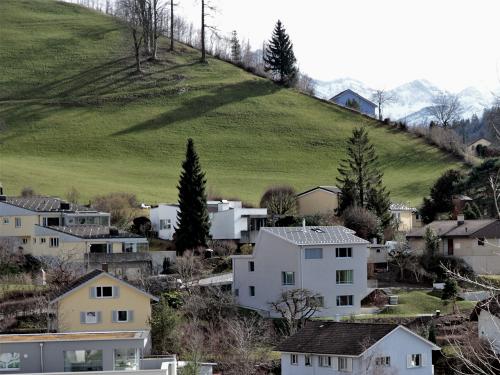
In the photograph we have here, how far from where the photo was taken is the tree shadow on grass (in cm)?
11294

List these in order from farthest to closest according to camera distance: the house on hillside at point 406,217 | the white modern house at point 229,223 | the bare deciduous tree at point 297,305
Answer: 1. the house on hillside at point 406,217
2. the white modern house at point 229,223
3. the bare deciduous tree at point 297,305

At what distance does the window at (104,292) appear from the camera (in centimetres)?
4938

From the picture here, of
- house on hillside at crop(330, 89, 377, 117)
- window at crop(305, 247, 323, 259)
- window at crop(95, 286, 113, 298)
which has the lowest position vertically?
window at crop(95, 286, 113, 298)

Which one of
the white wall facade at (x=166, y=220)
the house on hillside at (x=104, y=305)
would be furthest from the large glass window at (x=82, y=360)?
the white wall facade at (x=166, y=220)

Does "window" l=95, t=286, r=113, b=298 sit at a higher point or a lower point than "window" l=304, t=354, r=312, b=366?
higher

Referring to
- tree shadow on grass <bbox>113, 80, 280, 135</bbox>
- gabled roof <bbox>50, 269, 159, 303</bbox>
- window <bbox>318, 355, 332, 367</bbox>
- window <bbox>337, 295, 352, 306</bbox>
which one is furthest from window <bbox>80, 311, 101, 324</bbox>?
tree shadow on grass <bbox>113, 80, 280, 135</bbox>

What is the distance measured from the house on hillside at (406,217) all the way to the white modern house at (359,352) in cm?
3970

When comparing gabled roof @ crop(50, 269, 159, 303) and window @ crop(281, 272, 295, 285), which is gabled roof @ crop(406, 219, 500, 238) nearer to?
window @ crop(281, 272, 295, 285)

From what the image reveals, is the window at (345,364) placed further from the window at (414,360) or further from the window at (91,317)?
the window at (91,317)

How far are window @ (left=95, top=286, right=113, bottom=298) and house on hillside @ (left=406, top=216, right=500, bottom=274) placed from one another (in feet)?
70.5

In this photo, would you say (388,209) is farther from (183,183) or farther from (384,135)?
(384,135)

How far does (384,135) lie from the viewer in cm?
11150

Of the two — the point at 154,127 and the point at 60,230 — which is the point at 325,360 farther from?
the point at 154,127

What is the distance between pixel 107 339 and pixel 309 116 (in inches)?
3253
